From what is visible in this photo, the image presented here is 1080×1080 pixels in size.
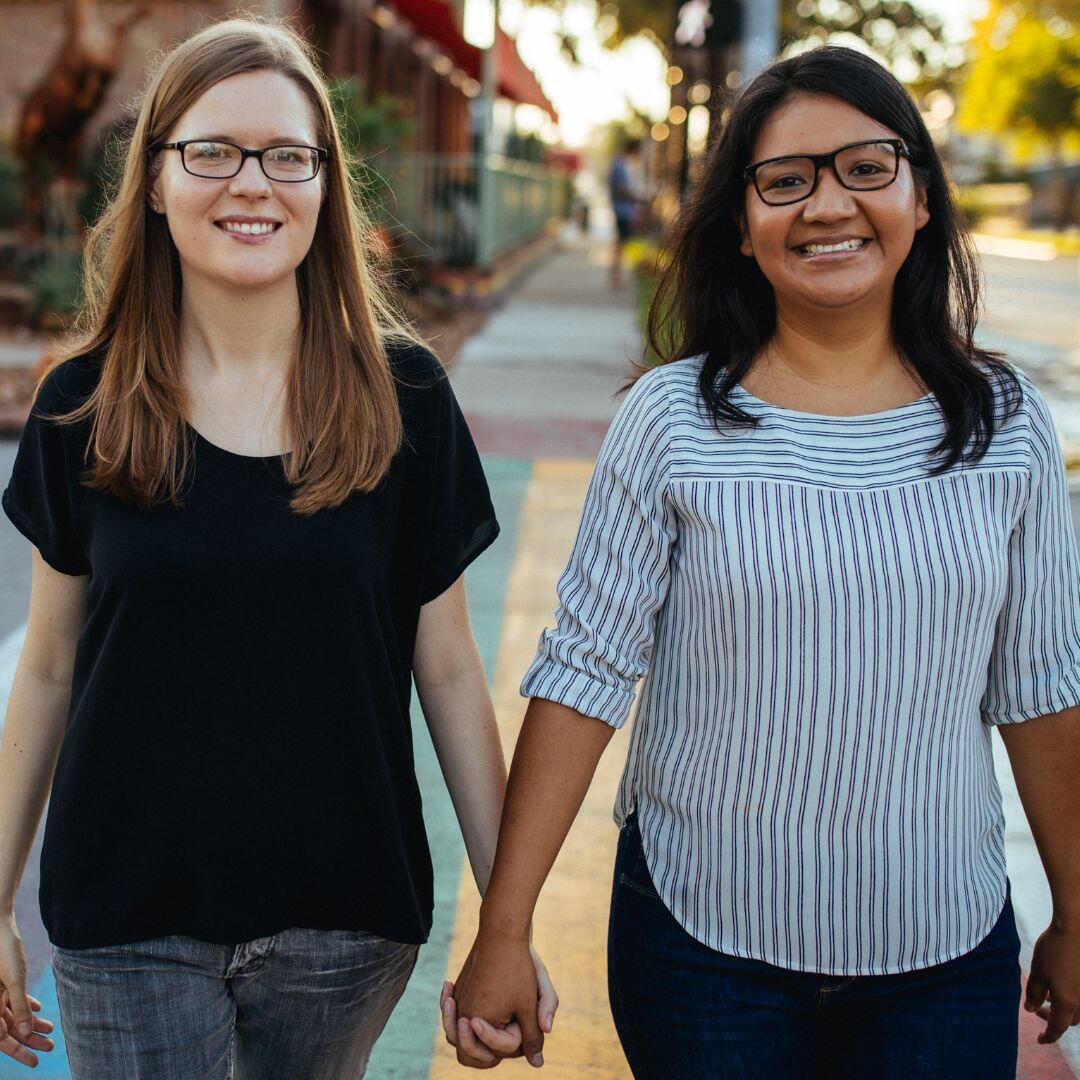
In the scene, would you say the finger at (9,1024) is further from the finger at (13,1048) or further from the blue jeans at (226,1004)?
the blue jeans at (226,1004)

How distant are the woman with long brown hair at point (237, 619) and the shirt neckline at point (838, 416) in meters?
0.41

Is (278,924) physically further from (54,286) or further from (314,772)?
(54,286)

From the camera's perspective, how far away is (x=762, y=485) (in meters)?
1.91

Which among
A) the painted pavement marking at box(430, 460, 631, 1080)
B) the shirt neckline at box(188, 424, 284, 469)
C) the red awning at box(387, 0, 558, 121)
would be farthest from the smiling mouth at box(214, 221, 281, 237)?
the red awning at box(387, 0, 558, 121)

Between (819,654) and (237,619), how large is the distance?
0.74 meters

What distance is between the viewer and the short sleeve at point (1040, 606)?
1.98 meters

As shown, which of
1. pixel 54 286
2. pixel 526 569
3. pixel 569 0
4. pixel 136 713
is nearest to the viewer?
pixel 136 713

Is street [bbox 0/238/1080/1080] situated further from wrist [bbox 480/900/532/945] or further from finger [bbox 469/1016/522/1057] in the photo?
finger [bbox 469/1016/522/1057]

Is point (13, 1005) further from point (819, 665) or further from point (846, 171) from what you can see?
point (846, 171)

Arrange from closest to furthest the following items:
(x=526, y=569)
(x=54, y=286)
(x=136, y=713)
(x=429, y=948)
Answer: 1. (x=136, y=713)
2. (x=429, y=948)
3. (x=526, y=569)
4. (x=54, y=286)

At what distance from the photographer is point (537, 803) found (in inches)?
77.7

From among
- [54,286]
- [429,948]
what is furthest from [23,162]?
[429,948]

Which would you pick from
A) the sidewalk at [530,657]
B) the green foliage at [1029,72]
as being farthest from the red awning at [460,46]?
the green foliage at [1029,72]

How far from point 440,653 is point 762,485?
0.53m
